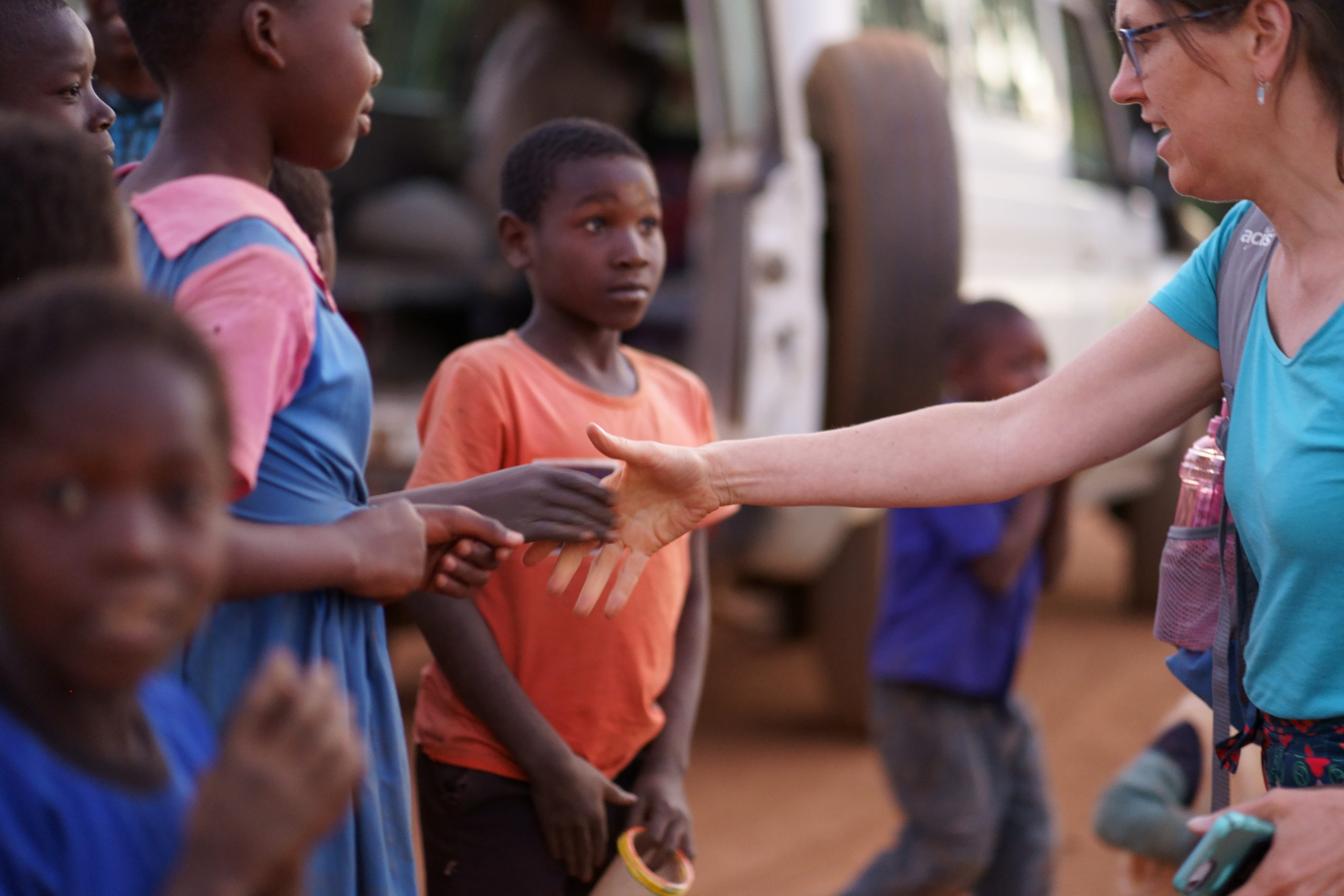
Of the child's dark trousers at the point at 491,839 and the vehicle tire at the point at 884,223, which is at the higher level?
the vehicle tire at the point at 884,223

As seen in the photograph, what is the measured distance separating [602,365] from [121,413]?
1.43 metres

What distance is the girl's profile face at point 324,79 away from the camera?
170cm

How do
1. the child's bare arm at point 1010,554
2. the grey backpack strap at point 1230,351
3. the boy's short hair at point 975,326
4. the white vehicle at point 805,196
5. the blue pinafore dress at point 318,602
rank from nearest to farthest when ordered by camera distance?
the blue pinafore dress at point 318,602 < the grey backpack strap at point 1230,351 < the child's bare arm at point 1010,554 < the boy's short hair at point 975,326 < the white vehicle at point 805,196

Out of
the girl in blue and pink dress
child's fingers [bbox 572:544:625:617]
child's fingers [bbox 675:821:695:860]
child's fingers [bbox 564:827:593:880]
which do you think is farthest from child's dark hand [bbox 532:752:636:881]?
the girl in blue and pink dress

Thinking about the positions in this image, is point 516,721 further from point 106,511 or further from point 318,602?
point 106,511

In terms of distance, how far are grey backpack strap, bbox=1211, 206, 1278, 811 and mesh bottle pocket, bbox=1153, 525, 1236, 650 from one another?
24mm

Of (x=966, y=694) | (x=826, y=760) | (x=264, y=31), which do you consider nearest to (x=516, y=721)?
(x=264, y=31)

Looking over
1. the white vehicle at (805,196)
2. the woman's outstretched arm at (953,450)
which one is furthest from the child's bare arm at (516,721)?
the white vehicle at (805,196)

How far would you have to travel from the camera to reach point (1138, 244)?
712cm

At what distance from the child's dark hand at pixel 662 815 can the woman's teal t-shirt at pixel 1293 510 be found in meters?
0.89

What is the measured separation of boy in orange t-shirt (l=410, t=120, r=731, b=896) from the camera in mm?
2127

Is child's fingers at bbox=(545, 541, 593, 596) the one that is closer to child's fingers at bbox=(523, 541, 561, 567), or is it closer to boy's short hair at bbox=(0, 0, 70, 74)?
child's fingers at bbox=(523, 541, 561, 567)

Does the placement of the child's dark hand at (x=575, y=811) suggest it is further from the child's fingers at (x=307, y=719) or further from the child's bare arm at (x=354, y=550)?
the child's fingers at (x=307, y=719)

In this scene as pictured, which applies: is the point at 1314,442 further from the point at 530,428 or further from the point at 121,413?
the point at 121,413
